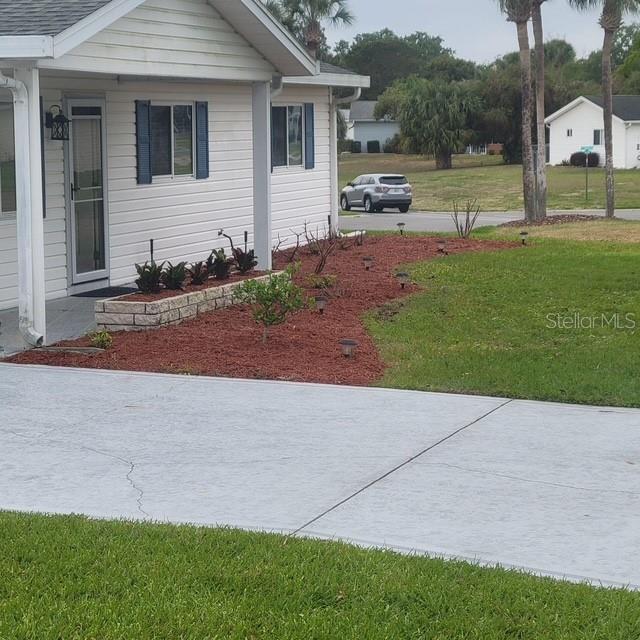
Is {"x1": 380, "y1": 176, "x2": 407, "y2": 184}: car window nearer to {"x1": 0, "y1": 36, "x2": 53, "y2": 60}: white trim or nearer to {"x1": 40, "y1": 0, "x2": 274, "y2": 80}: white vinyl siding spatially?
{"x1": 40, "y1": 0, "x2": 274, "y2": 80}: white vinyl siding

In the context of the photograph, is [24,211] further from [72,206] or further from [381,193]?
[381,193]

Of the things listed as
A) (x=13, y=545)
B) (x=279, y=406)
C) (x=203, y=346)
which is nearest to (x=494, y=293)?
(x=203, y=346)

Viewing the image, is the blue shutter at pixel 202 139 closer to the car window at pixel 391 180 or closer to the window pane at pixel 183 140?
the window pane at pixel 183 140

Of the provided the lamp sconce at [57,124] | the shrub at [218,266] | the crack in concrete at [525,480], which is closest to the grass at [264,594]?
the crack in concrete at [525,480]

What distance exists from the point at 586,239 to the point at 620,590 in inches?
728

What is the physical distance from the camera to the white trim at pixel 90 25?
35.6 ft

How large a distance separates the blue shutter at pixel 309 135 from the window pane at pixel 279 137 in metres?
0.70

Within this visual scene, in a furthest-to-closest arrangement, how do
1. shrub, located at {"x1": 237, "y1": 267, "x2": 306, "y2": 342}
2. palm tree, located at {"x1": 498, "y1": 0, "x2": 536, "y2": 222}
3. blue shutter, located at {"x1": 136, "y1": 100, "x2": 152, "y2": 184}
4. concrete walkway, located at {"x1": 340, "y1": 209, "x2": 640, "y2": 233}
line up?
1. concrete walkway, located at {"x1": 340, "y1": 209, "x2": 640, "y2": 233}
2. palm tree, located at {"x1": 498, "y1": 0, "x2": 536, "y2": 222}
3. blue shutter, located at {"x1": 136, "y1": 100, "x2": 152, "y2": 184}
4. shrub, located at {"x1": 237, "y1": 267, "x2": 306, "y2": 342}

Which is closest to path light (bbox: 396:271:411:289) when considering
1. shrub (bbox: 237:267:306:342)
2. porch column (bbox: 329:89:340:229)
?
shrub (bbox: 237:267:306:342)

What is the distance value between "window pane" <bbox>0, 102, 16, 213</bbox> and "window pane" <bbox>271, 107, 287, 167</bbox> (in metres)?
7.48

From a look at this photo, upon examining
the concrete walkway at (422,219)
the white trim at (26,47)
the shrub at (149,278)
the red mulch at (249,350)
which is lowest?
the red mulch at (249,350)

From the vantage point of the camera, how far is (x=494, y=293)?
15086mm

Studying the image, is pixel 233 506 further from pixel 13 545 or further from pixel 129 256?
pixel 129 256

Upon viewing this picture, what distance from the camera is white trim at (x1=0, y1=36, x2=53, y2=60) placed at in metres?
10.7
